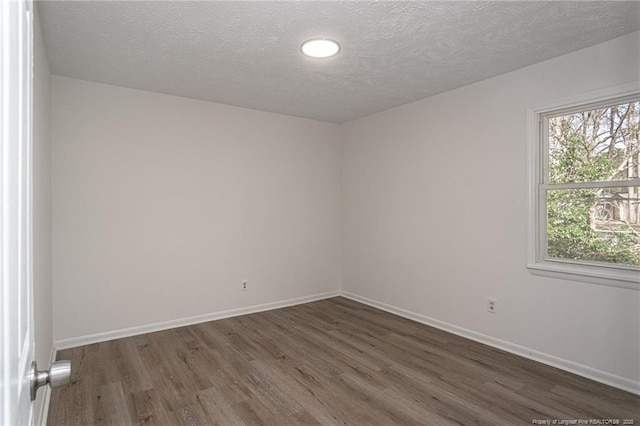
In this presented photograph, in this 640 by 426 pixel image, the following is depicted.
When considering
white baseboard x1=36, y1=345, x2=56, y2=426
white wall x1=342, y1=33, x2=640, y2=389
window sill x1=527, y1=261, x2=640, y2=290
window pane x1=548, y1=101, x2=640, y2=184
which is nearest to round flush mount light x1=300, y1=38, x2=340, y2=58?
white wall x1=342, y1=33, x2=640, y2=389

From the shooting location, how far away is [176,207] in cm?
393

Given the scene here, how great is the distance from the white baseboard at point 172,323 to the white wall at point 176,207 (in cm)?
6

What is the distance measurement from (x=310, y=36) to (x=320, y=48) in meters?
Result: 0.17

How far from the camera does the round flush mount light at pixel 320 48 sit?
8.67 ft

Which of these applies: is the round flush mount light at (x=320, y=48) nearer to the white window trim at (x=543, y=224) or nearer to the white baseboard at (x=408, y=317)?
the white window trim at (x=543, y=224)

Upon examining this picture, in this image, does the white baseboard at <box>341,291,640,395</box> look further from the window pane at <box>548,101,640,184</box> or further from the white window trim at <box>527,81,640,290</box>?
the window pane at <box>548,101,640,184</box>

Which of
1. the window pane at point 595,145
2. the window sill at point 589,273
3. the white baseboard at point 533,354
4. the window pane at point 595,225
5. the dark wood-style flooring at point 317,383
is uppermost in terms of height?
the window pane at point 595,145

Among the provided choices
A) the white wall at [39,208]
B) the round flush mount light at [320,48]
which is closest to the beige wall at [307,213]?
the white wall at [39,208]

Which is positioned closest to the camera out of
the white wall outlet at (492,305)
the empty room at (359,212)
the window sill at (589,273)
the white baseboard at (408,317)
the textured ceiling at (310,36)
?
the textured ceiling at (310,36)

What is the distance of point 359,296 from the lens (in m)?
4.95

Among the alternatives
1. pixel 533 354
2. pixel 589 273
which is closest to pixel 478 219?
pixel 589 273

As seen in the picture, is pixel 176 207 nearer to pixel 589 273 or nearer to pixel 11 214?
pixel 11 214

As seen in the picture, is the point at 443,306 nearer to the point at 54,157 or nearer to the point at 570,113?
the point at 570,113

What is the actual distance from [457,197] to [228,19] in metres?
2.62
